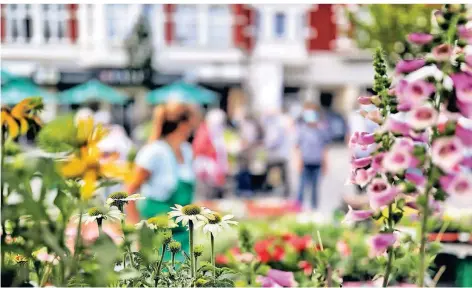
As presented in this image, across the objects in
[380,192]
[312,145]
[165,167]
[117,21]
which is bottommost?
[312,145]

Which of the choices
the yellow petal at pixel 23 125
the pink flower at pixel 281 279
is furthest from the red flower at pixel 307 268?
the yellow petal at pixel 23 125

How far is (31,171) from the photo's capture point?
36.6 inches

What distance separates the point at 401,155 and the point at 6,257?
67cm

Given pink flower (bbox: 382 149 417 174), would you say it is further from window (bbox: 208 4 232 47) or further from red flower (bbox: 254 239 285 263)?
window (bbox: 208 4 232 47)

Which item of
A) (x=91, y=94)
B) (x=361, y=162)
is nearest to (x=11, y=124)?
(x=361, y=162)

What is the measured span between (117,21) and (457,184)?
14.9m

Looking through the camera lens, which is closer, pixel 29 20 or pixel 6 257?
pixel 6 257

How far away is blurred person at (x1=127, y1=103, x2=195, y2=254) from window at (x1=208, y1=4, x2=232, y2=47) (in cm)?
1293

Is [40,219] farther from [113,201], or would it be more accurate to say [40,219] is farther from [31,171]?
[113,201]

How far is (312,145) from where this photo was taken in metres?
7.05

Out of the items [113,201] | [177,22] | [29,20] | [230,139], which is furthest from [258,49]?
[113,201]

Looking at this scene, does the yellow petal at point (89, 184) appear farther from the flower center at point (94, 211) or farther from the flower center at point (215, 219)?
the flower center at point (215, 219)

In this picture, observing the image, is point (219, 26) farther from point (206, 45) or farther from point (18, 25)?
point (18, 25)

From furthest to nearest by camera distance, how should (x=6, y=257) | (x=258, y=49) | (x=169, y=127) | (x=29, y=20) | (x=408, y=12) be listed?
(x=258, y=49)
(x=29, y=20)
(x=408, y=12)
(x=169, y=127)
(x=6, y=257)
